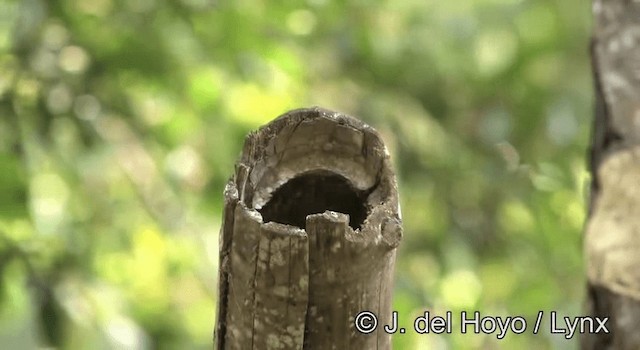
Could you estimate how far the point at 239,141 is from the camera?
3.57ft

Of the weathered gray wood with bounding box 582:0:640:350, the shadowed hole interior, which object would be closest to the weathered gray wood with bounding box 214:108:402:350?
the shadowed hole interior

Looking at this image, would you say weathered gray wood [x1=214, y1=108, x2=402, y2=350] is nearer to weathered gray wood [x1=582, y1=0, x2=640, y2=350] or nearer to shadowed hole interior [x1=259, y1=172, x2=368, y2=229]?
shadowed hole interior [x1=259, y1=172, x2=368, y2=229]

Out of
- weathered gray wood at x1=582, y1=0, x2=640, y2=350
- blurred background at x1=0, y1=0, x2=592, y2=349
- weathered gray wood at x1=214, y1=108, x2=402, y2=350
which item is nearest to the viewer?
weathered gray wood at x1=214, y1=108, x2=402, y2=350

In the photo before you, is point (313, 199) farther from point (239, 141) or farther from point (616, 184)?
point (239, 141)

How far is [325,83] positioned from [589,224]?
0.59 metres

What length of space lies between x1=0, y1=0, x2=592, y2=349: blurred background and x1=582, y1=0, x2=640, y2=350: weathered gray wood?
0.17 meters

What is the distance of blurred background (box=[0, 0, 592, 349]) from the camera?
91 cm

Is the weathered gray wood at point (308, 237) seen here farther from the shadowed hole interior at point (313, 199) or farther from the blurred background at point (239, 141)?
the blurred background at point (239, 141)

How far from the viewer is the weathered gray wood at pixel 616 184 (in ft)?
2.41

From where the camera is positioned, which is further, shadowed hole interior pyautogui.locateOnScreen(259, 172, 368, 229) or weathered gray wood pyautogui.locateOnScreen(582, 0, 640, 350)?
weathered gray wood pyautogui.locateOnScreen(582, 0, 640, 350)

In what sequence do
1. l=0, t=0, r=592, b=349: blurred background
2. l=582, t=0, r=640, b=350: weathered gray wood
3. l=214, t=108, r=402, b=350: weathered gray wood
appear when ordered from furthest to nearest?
1. l=0, t=0, r=592, b=349: blurred background
2. l=582, t=0, r=640, b=350: weathered gray wood
3. l=214, t=108, r=402, b=350: weathered gray wood

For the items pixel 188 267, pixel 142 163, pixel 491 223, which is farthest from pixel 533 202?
pixel 142 163

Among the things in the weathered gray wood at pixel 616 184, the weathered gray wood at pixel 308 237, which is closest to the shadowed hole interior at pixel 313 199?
the weathered gray wood at pixel 308 237

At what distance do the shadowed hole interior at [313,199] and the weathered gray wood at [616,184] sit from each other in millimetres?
356
